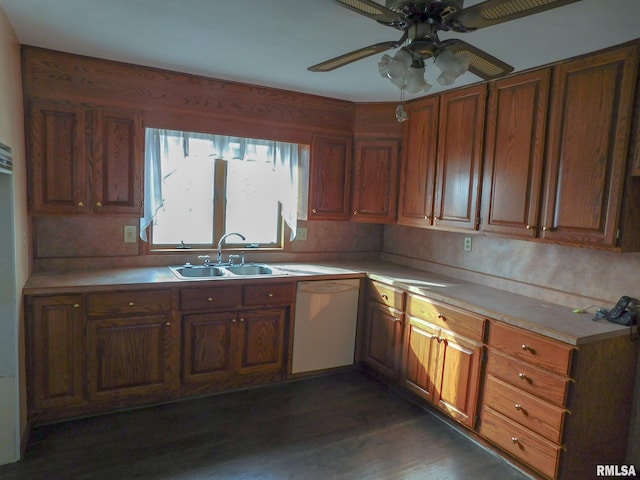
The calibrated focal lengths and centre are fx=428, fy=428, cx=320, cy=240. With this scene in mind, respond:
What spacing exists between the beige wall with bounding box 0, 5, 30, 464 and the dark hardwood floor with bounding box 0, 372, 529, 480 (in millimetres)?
183

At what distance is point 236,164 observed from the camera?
347 centimetres

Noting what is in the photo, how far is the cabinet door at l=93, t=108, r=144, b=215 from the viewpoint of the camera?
2.78m

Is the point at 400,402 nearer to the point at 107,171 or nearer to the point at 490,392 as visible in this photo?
the point at 490,392

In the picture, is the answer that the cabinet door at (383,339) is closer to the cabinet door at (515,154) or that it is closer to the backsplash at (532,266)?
the backsplash at (532,266)

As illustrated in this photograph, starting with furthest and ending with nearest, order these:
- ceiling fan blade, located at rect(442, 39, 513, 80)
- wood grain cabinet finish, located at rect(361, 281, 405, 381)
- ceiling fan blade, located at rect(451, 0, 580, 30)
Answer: wood grain cabinet finish, located at rect(361, 281, 405, 381) → ceiling fan blade, located at rect(442, 39, 513, 80) → ceiling fan blade, located at rect(451, 0, 580, 30)

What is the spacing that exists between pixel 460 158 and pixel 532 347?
1.35 m

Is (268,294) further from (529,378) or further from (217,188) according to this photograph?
(529,378)

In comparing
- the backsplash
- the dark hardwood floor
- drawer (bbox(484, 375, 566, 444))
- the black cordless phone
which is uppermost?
the backsplash

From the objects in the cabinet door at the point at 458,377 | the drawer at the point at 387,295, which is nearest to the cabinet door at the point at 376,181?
the drawer at the point at 387,295

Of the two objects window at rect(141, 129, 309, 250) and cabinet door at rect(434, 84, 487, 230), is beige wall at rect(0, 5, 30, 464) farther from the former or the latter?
cabinet door at rect(434, 84, 487, 230)

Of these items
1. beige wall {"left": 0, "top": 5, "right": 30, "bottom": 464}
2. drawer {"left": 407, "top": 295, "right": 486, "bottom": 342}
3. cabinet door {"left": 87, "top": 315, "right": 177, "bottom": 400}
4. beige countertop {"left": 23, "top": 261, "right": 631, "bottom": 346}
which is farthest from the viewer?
cabinet door {"left": 87, "top": 315, "right": 177, "bottom": 400}

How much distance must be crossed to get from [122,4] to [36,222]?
5.52ft

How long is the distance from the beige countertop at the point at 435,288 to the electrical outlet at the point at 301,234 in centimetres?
32

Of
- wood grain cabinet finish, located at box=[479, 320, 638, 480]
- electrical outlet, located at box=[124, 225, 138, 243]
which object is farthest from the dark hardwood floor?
electrical outlet, located at box=[124, 225, 138, 243]
